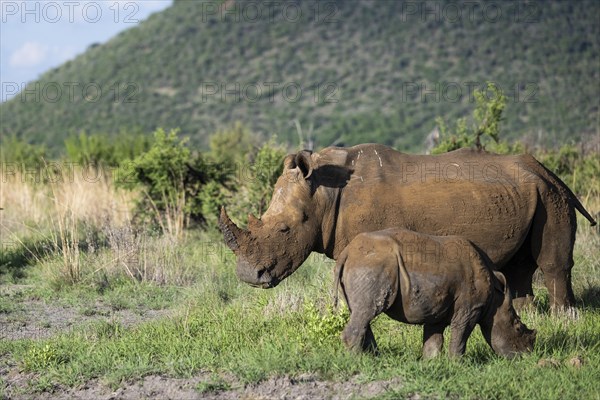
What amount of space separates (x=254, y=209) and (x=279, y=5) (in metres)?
41.7

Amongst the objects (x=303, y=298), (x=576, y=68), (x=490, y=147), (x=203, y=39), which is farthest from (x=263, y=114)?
(x=303, y=298)

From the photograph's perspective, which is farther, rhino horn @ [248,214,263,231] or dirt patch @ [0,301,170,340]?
dirt patch @ [0,301,170,340]

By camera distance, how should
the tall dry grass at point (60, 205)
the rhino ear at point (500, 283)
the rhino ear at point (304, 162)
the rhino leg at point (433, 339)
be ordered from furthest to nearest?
1. the tall dry grass at point (60, 205)
2. the rhino ear at point (304, 162)
3. the rhino leg at point (433, 339)
4. the rhino ear at point (500, 283)

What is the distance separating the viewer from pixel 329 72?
4766 centimetres

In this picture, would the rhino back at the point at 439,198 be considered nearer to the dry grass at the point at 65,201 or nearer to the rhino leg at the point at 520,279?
the rhino leg at the point at 520,279

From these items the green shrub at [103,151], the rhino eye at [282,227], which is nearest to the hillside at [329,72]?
the green shrub at [103,151]

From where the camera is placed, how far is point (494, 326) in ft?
20.6

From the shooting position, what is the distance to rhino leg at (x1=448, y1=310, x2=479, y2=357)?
609 centimetres

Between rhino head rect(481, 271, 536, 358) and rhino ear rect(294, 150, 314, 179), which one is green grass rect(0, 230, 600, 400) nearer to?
rhino head rect(481, 271, 536, 358)

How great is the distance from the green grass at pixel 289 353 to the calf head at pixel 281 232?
0.47 meters

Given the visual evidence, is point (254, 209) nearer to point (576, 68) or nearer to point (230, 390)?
point (230, 390)

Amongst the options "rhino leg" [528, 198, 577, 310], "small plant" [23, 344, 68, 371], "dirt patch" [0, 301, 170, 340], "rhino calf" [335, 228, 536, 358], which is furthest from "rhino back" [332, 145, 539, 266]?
"dirt patch" [0, 301, 170, 340]

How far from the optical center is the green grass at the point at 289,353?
5.97 metres

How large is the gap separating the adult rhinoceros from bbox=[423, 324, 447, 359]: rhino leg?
3.27 ft
